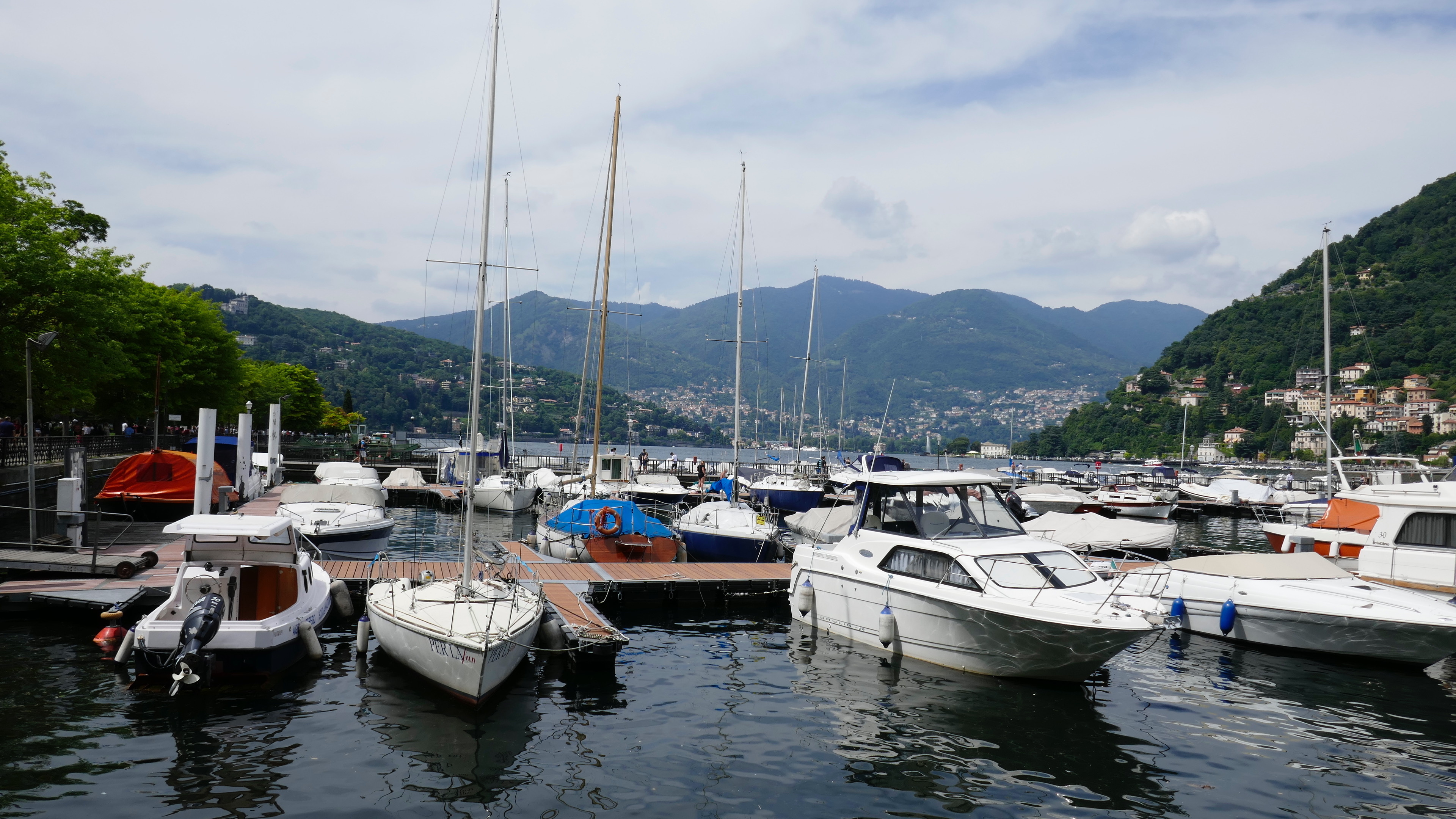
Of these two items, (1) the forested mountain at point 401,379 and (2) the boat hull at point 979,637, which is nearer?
(2) the boat hull at point 979,637

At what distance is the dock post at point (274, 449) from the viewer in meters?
39.3

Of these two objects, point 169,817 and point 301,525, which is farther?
point 301,525

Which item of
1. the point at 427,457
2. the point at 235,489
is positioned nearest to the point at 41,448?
the point at 235,489

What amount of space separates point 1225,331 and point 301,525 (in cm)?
14638

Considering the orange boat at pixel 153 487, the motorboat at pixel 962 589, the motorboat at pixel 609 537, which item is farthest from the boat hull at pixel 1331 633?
the orange boat at pixel 153 487

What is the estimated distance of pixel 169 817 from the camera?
26.1 ft

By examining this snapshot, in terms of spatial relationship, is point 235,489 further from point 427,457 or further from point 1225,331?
point 1225,331

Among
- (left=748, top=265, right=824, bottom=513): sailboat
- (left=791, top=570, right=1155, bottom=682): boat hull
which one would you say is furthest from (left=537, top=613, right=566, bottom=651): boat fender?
(left=748, top=265, right=824, bottom=513): sailboat

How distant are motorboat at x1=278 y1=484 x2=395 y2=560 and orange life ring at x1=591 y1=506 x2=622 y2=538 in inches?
234

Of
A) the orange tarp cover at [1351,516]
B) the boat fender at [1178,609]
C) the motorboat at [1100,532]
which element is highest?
the orange tarp cover at [1351,516]

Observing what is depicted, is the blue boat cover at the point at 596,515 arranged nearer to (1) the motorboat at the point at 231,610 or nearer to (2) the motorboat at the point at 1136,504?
(1) the motorboat at the point at 231,610

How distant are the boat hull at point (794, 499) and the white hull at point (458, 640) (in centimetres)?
2812

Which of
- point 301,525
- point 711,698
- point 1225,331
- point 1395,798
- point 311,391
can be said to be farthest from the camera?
point 1225,331

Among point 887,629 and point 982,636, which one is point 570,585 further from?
point 982,636
